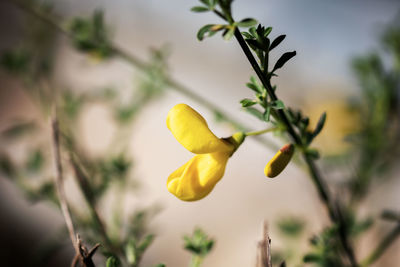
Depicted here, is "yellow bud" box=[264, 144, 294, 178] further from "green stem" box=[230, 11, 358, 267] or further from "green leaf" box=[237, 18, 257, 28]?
"green leaf" box=[237, 18, 257, 28]

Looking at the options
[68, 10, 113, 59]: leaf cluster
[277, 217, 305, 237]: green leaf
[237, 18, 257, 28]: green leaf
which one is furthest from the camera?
[277, 217, 305, 237]: green leaf

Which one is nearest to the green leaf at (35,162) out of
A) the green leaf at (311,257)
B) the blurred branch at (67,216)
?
the blurred branch at (67,216)

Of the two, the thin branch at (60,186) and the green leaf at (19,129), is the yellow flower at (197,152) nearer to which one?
the thin branch at (60,186)

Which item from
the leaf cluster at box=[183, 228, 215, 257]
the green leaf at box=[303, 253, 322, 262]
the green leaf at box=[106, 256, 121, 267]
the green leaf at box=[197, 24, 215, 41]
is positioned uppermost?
the green leaf at box=[197, 24, 215, 41]

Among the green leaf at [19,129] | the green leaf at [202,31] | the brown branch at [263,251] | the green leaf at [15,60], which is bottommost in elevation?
the brown branch at [263,251]

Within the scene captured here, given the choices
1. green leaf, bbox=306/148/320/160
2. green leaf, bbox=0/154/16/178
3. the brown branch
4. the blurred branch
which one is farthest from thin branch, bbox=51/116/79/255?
green leaf, bbox=0/154/16/178

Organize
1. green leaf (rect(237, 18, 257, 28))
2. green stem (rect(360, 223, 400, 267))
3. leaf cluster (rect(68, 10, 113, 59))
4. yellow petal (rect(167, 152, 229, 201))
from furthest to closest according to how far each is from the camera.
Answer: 1. leaf cluster (rect(68, 10, 113, 59))
2. green stem (rect(360, 223, 400, 267))
3. yellow petal (rect(167, 152, 229, 201))
4. green leaf (rect(237, 18, 257, 28))

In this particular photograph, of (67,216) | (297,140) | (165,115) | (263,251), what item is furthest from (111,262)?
(165,115)

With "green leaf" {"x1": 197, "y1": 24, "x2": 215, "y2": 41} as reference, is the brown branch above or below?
below

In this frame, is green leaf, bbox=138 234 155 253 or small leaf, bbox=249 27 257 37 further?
green leaf, bbox=138 234 155 253
